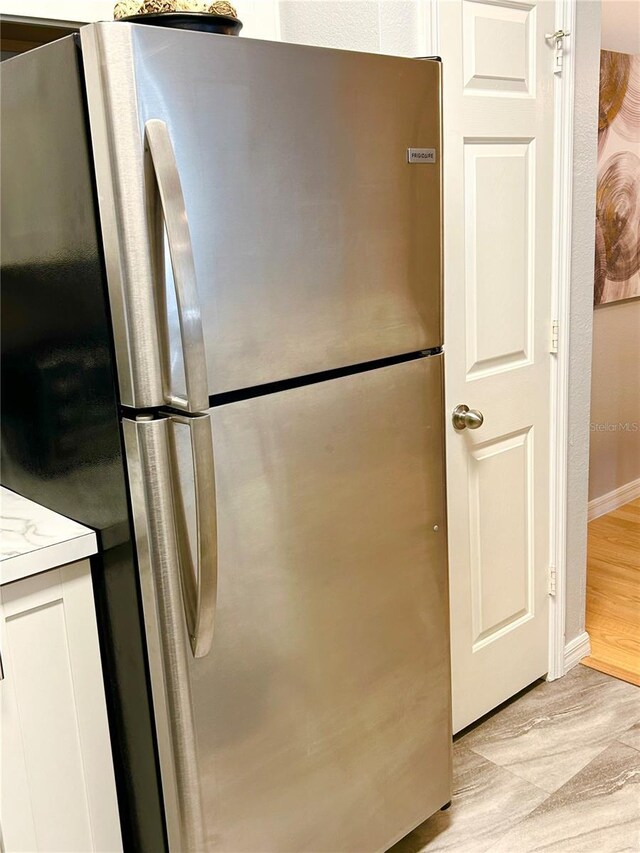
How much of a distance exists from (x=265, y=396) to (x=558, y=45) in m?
1.39

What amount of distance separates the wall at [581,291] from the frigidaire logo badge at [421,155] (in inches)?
34.5

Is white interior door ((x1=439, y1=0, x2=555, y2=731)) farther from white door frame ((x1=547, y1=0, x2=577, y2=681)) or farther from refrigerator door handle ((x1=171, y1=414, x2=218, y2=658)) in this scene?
refrigerator door handle ((x1=171, y1=414, x2=218, y2=658))

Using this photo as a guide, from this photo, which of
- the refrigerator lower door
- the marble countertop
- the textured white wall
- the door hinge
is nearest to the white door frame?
the door hinge

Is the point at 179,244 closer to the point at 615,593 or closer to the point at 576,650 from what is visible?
the point at 576,650

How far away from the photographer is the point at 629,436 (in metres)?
3.88

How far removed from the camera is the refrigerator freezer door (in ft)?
3.80

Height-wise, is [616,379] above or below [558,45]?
below

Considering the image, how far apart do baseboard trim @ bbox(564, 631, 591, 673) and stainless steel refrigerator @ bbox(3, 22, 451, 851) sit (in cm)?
99

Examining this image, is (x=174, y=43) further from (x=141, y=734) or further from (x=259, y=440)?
(x=141, y=734)

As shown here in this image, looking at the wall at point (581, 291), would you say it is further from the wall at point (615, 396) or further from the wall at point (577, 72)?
the wall at point (615, 396)

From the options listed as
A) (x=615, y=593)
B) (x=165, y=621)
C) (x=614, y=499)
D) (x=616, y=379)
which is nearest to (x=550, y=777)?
(x=615, y=593)

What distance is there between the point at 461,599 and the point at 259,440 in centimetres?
102

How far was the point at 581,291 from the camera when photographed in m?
2.37
